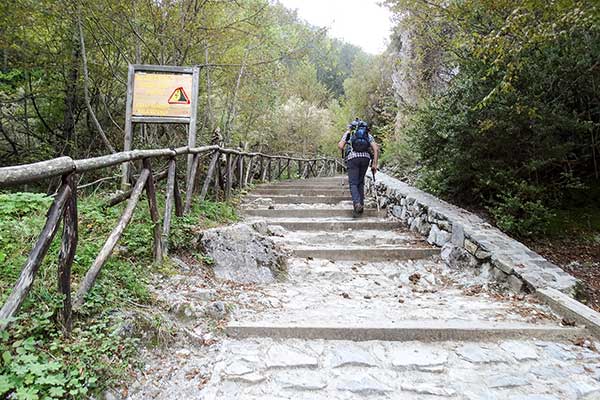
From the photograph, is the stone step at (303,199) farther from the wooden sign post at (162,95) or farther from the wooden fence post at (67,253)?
the wooden fence post at (67,253)

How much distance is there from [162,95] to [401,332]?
12.0 ft

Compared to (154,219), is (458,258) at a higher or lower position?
lower

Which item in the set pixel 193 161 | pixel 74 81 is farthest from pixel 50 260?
pixel 74 81

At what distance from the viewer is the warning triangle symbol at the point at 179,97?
4.43 meters

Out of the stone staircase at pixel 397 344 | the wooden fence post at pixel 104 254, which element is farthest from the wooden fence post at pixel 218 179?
the wooden fence post at pixel 104 254

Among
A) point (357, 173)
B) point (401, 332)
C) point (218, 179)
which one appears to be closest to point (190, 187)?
point (218, 179)

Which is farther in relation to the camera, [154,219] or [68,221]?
[154,219]

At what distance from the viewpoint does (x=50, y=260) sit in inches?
95.0

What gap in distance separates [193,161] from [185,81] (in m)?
1.00

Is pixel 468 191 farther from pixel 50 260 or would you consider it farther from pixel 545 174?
pixel 50 260

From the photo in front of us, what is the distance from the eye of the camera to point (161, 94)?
4.43 metres

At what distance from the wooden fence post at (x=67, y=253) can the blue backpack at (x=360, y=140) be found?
485 cm

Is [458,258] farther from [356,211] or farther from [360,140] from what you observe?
[360,140]

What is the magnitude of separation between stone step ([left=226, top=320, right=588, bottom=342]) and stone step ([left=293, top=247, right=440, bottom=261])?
1.89 metres
